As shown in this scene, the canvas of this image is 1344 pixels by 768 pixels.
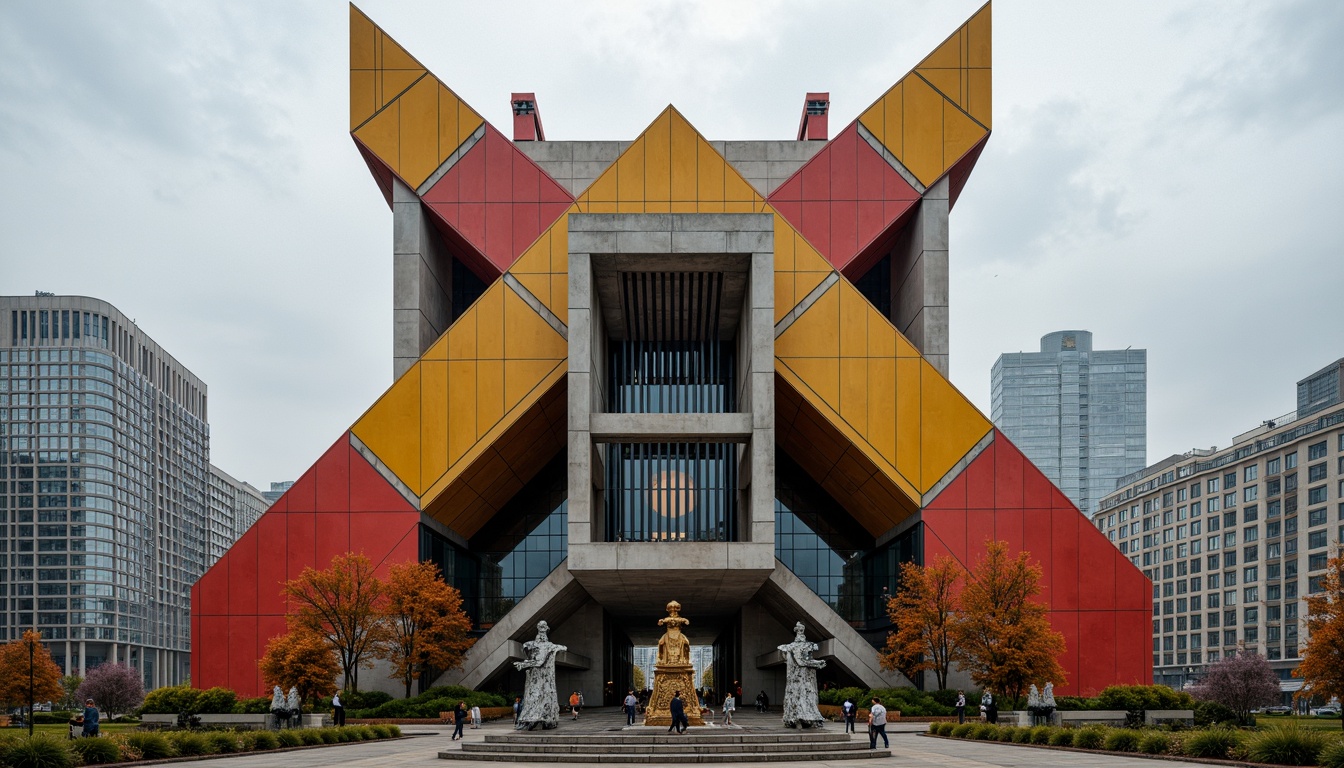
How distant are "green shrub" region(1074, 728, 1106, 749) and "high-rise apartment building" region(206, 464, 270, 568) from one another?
147579mm

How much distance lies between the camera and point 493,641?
4556 centimetres

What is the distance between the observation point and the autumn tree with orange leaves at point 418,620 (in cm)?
4175

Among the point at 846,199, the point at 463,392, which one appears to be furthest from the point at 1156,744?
the point at 846,199

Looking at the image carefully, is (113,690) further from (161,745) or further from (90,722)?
(161,745)

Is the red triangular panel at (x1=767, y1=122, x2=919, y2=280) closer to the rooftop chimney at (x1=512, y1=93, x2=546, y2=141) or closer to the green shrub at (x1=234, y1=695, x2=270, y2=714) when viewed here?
the rooftop chimney at (x1=512, y1=93, x2=546, y2=141)

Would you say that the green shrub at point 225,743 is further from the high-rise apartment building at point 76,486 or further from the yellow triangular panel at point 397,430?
the high-rise apartment building at point 76,486

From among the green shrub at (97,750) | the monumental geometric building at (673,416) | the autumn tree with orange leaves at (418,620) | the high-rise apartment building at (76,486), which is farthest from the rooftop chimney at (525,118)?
the high-rise apartment building at (76,486)

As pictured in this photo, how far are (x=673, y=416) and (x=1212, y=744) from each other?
24.2 m

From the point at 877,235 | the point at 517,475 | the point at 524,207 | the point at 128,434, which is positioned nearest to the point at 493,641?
the point at 517,475

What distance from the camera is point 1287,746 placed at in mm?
21312

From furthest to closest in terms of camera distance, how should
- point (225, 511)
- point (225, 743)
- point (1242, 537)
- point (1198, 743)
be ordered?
1. point (225, 511)
2. point (1242, 537)
3. point (225, 743)
4. point (1198, 743)

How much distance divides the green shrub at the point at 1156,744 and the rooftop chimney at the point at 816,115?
46750mm

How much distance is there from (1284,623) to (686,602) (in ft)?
191

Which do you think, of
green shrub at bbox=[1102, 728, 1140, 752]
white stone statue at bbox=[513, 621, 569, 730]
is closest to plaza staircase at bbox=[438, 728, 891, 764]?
white stone statue at bbox=[513, 621, 569, 730]
